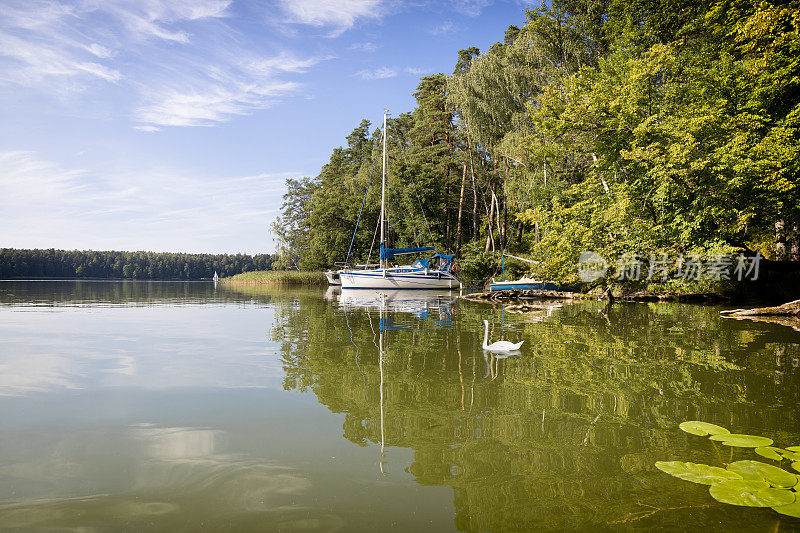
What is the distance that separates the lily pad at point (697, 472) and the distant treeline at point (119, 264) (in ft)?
279

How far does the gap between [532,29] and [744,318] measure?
65.1 feet

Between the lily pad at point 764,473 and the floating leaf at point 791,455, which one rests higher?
the lily pad at point 764,473

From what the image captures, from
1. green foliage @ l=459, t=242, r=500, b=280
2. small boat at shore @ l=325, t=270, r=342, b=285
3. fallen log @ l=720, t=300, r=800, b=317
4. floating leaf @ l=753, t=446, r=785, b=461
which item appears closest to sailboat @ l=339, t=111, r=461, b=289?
green foliage @ l=459, t=242, r=500, b=280

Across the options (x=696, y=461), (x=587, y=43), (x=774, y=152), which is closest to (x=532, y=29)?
(x=587, y=43)

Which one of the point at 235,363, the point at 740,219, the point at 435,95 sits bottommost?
the point at 235,363

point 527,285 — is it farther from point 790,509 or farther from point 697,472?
point 790,509

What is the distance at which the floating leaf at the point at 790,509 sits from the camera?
2.63m

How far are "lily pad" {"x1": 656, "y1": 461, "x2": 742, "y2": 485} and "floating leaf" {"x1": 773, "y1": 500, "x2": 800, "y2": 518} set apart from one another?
0.39 m

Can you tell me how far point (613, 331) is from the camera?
11211mm

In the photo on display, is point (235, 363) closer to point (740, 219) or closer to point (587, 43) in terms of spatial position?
point (740, 219)

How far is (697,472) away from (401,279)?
30.6 m

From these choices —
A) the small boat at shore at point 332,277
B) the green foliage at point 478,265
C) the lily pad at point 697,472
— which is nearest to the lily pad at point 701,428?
the lily pad at point 697,472

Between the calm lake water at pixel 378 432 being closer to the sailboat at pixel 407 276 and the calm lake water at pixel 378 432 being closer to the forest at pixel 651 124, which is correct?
the forest at pixel 651 124

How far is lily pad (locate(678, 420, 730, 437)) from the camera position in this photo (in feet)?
13.1
